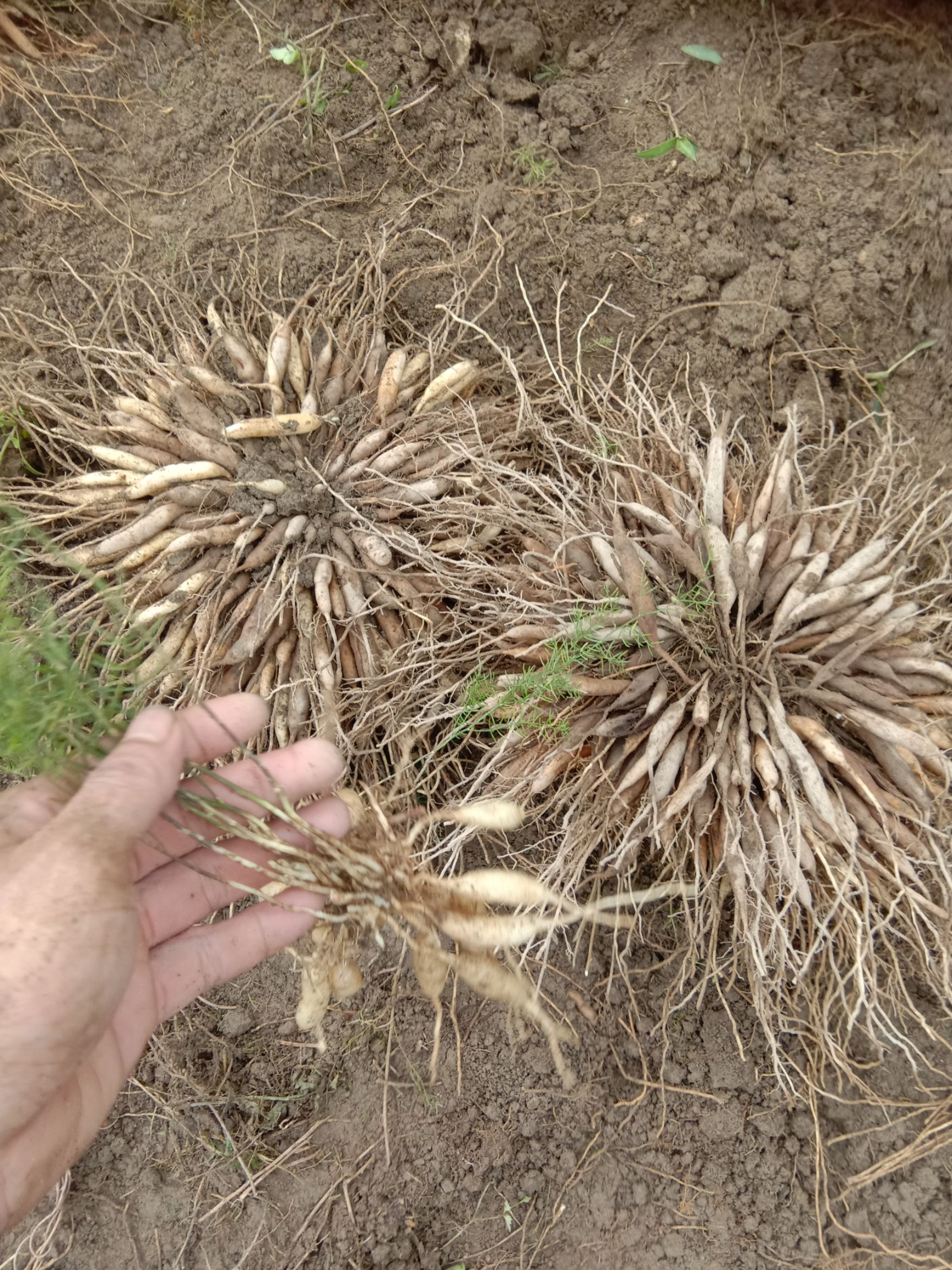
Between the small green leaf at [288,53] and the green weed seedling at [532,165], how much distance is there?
24.5 inches

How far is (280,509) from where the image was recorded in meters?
1.87

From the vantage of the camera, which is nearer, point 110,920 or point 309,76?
point 110,920

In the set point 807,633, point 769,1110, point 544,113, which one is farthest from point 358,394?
point 769,1110

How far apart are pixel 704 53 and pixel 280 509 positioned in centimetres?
163

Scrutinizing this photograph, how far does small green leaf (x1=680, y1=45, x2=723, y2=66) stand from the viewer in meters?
2.12

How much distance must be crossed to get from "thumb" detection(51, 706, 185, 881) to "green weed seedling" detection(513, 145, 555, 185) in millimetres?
1677

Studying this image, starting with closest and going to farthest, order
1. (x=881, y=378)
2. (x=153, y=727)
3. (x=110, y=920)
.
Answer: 1. (x=110, y=920)
2. (x=153, y=727)
3. (x=881, y=378)

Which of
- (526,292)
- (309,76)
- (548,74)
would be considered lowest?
(526,292)

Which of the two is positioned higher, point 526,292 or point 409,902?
point 526,292

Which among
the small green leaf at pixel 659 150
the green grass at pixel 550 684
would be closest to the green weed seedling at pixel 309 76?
the small green leaf at pixel 659 150

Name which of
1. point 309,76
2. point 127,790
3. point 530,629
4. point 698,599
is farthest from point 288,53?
point 127,790

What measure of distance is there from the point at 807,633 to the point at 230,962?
4.48ft

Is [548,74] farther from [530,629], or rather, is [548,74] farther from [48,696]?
[48,696]

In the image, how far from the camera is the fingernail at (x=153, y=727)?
1.34 m
